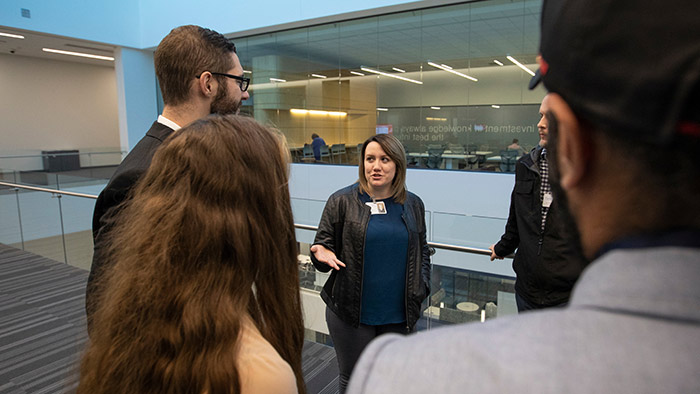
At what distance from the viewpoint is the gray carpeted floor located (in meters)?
2.98

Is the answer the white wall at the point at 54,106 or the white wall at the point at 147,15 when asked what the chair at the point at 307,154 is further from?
the white wall at the point at 54,106

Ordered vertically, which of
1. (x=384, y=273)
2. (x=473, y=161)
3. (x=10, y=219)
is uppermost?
(x=473, y=161)

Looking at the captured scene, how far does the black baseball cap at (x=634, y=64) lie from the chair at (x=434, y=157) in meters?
9.51

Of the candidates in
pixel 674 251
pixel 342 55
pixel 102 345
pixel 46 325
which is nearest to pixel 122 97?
pixel 342 55

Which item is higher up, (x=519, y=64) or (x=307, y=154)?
(x=519, y=64)

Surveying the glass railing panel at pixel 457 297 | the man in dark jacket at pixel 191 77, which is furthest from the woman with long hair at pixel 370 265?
the man in dark jacket at pixel 191 77

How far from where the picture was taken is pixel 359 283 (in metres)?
2.33

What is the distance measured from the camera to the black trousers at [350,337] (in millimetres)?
2322

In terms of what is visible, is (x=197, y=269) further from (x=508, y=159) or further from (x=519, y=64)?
(x=519, y=64)

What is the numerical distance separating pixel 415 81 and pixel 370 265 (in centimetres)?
844

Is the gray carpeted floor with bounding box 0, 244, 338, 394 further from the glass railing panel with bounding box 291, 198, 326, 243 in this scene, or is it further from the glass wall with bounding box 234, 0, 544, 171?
the glass wall with bounding box 234, 0, 544, 171

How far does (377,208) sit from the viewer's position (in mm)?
2469

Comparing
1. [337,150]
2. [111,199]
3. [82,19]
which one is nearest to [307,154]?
[337,150]

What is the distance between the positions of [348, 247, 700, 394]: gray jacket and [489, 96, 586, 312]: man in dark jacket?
1.87 metres
